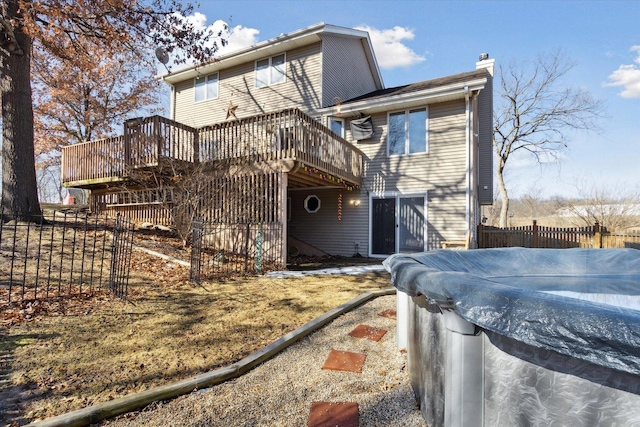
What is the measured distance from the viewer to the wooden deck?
7.55m

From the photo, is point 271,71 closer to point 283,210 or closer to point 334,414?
point 283,210

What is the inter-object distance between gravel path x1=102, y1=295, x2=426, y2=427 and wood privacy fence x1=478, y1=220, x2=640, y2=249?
9.18 m

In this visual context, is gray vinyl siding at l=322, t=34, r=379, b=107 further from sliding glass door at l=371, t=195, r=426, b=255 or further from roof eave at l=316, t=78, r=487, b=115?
sliding glass door at l=371, t=195, r=426, b=255

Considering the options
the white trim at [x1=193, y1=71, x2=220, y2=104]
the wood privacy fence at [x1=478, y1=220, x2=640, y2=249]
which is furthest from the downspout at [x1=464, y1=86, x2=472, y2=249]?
the white trim at [x1=193, y1=71, x2=220, y2=104]

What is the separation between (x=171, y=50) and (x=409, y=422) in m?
10.4

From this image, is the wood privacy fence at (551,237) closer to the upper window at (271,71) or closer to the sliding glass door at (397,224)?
the sliding glass door at (397,224)

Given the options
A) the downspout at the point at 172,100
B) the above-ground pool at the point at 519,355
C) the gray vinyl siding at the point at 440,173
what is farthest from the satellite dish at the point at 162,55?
the above-ground pool at the point at 519,355

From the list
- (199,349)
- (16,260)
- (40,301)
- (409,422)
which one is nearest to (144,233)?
(16,260)

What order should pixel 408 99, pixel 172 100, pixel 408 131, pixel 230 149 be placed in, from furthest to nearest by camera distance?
pixel 172 100 < pixel 408 131 < pixel 408 99 < pixel 230 149

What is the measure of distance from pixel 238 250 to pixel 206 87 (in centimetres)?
912

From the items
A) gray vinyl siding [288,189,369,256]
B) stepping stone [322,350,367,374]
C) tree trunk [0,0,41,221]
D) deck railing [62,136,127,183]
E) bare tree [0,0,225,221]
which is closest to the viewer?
stepping stone [322,350,367,374]

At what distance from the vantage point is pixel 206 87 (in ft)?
44.7

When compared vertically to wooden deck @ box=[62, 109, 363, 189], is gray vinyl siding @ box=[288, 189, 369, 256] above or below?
below

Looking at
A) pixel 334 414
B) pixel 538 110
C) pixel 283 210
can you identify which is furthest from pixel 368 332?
pixel 538 110
